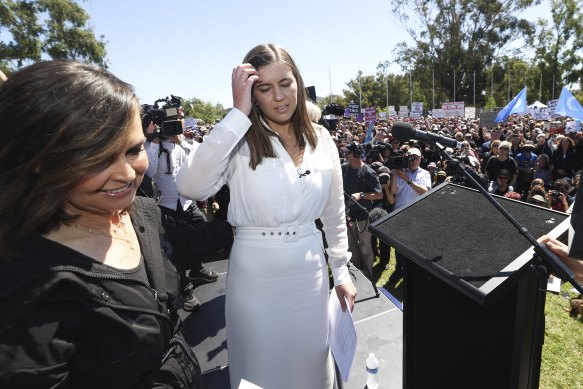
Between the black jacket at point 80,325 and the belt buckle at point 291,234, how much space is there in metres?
0.61

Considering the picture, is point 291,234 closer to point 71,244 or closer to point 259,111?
point 259,111

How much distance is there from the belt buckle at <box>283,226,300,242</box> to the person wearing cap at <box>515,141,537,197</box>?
827 centimetres

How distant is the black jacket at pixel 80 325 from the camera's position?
0.71 meters

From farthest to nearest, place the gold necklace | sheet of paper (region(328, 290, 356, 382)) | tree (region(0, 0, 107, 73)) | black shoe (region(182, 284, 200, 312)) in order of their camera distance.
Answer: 1. tree (region(0, 0, 107, 73))
2. black shoe (region(182, 284, 200, 312))
3. sheet of paper (region(328, 290, 356, 382))
4. the gold necklace

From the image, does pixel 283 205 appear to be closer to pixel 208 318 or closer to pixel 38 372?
pixel 38 372

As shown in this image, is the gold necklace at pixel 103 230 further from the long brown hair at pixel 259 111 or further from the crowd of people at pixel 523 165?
the crowd of people at pixel 523 165

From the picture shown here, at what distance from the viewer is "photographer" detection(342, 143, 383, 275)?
4871mm

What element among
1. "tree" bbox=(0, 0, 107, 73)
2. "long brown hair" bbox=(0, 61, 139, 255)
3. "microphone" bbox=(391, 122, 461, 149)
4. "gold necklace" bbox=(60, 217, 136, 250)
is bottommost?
"gold necklace" bbox=(60, 217, 136, 250)

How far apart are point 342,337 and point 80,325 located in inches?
48.1

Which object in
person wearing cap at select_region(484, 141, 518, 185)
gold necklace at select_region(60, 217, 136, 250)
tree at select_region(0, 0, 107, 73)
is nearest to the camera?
gold necklace at select_region(60, 217, 136, 250)

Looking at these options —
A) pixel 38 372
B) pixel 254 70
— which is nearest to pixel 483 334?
pixel 254 70

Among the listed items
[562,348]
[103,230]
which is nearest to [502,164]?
[562,348]

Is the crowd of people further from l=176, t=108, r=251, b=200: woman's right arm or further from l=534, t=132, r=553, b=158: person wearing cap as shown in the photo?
l=176, t=108, r=251, b=200: woman's right arm

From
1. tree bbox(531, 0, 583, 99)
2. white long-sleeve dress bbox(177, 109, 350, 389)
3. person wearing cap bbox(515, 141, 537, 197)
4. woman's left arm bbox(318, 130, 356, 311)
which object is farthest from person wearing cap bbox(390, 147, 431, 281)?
tree bbox(531, 0, 583, 99)
